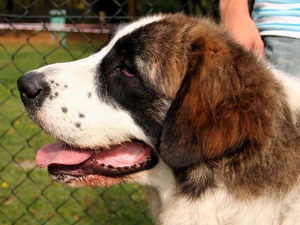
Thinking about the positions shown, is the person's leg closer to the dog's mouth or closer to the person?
the person

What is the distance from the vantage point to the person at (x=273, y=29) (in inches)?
127

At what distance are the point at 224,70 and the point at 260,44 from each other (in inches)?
29.3

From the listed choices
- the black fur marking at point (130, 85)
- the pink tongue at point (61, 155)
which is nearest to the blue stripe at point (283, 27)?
the black fur marking at point (130, 85)

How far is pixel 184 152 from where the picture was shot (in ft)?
8.58

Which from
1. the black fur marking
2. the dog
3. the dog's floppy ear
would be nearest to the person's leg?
the dog

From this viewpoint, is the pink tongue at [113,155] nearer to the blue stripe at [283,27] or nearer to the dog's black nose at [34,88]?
the dog's black nose at [34,88]

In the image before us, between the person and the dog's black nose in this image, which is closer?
the dog's black nose

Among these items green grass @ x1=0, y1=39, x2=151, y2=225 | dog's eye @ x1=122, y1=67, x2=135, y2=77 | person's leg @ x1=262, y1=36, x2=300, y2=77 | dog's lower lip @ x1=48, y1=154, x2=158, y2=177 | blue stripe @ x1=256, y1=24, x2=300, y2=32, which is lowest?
green grass @ x1=0, y1=39, x2=151, y2=225

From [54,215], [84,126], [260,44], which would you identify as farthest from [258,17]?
[54,215]

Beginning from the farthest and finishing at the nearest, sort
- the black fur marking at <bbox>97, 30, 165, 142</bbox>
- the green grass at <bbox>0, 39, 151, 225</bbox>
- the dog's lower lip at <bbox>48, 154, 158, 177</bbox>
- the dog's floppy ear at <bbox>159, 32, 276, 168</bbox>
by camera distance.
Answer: the green grass at <bbox>0, 39, 151, 225</bbox>
the dog's lower lip at <bbox>48, 154, 158, 177</bbox>
the black fur marking at <bbox>97, 30, 165, 142</bbox>
the dog's floppy ear at <bbox>159, 32, 276, 168</bbox>

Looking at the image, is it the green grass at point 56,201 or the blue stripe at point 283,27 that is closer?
the blue stripe at point 283,27

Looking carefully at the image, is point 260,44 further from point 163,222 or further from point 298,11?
point 163,222

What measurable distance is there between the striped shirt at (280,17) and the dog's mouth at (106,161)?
3.88 ft

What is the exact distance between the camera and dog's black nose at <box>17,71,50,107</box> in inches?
110
